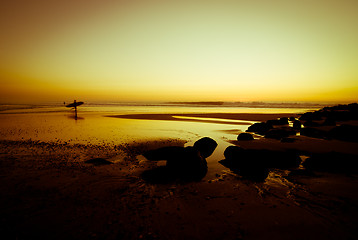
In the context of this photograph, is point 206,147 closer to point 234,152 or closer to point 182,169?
point 234,152

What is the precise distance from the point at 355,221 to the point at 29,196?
8046 millimetres

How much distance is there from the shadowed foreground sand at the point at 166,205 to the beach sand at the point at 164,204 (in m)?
0.02

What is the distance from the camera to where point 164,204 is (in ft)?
16.8

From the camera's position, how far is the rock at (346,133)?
12141 millimetres

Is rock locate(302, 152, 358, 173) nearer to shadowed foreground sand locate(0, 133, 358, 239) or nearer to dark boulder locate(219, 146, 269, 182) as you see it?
shadowed foreground sand locate(0, 133, 358, 239)

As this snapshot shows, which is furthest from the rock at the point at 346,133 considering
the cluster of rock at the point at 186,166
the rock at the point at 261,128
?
the cluster of rock at the point at 186,166

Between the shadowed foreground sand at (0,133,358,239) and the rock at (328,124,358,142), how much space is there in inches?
285

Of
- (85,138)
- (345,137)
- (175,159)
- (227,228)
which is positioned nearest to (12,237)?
(227,228)

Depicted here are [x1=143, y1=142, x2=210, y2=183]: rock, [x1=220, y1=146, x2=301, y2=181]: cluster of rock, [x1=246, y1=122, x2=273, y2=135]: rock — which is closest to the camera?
[x1=143, y1=142, x2=210, y2=183]: rock

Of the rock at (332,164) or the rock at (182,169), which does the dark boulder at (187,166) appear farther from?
the rock at (332,164)

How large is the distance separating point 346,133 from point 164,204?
13.4m

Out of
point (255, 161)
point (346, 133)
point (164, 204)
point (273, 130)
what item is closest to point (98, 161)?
point (164, 204)

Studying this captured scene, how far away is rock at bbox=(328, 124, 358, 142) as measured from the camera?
12.1 meters

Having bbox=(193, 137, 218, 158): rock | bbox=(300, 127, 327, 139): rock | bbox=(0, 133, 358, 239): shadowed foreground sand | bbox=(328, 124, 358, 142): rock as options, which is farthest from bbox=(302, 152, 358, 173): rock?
bbox=(300, 127, 327, 139): rock
